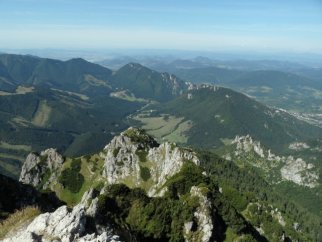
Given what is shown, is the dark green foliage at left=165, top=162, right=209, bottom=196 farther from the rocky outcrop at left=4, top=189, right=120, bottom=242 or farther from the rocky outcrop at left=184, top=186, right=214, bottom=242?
the rocky outcrop at left=4, top=189, right=120, bottom=242

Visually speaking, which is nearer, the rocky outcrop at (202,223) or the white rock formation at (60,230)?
the white rock formation at (60,230)

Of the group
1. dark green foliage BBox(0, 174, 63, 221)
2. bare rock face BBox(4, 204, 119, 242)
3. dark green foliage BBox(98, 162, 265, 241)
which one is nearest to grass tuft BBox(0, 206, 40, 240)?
bare rock face BBox(4, 204, 119, 242)

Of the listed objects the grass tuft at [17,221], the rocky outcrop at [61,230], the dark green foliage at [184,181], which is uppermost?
the rocky outcrop at [61,230]

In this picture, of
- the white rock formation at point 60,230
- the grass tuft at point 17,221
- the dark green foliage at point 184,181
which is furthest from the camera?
the dark green foliage at point 184,181

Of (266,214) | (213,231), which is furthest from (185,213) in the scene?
(266,214)

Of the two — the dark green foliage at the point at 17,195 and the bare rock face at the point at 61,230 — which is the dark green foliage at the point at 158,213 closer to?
the dark green foliage at the point at 17,195

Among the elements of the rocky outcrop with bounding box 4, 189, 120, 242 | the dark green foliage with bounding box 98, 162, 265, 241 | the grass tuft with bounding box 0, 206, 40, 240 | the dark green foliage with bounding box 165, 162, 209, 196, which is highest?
the rocky outcrop with bounding box 4, 189, 120, 242

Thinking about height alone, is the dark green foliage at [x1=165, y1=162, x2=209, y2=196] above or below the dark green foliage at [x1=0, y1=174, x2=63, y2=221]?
below

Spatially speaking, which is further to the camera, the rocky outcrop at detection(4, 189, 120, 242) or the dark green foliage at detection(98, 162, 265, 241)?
the dark green foliage at detection(98, 162, 265, 241)

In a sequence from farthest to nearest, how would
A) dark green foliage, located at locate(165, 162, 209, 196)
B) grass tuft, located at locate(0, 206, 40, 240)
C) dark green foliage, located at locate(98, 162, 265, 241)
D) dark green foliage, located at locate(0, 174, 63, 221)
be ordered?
1. dark green foliage, located at locate(165, 162, 209, 196)
2. dark green foliage, located at locate(0, 174, 63, 221)
3. dark green foliage, located at locate(98, 162, 265, 241)
4. grass tuft, located at locate(0, 206, 40, 240)

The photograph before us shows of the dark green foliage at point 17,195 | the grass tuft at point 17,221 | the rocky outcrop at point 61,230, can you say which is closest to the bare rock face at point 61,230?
the rocky outcrop at point 61,230

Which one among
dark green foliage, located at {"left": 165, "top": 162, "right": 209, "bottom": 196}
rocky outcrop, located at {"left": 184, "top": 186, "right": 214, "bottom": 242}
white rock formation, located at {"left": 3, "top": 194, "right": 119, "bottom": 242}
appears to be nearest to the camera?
white rock formation, located at {"left": 3, "top": 194, "right": 119, "bottom": 242}
